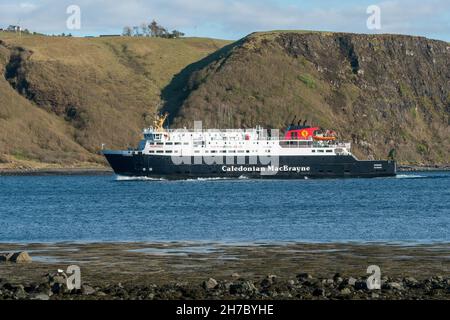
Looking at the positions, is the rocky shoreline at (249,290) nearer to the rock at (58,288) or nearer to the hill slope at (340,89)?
the rock at (58,288)

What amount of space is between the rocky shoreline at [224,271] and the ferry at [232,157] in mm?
66316

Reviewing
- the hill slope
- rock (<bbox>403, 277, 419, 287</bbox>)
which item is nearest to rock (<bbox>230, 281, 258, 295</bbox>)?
rock (<bbox>403, 277, 419, 287</bbox>)

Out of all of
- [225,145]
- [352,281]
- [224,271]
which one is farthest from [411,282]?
[225,145]

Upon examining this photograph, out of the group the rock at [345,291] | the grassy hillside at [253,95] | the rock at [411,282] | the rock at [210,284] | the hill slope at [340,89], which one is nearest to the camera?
the rock at [345,291]

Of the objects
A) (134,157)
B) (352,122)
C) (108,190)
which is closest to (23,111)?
(352,122)

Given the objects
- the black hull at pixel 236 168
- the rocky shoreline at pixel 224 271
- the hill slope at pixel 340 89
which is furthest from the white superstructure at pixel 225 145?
the rocky shoreline at pixel 224 271

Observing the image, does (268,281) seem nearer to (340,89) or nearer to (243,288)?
(243,288)

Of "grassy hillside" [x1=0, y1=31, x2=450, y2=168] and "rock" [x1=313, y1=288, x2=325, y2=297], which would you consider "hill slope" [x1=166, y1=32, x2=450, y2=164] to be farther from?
"rock" [x1=313, y1=288, x2=325, y2=297]

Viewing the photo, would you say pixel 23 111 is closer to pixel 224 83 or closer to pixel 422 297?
pixel 224 83

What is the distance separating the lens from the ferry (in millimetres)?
106625

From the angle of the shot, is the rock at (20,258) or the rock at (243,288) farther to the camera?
the rock at (20,258)

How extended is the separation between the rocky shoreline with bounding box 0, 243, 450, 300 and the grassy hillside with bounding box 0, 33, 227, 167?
124 meters

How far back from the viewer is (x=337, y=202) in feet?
230

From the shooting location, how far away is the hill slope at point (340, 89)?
171m
